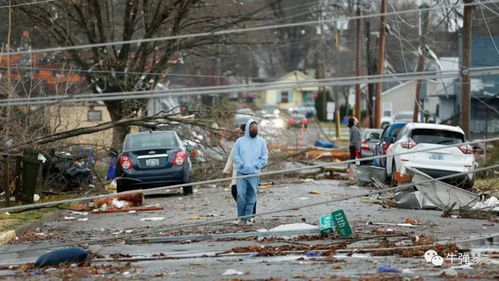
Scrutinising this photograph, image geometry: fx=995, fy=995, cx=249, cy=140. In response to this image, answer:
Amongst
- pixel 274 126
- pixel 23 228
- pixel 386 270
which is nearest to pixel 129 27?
pixel 274 126

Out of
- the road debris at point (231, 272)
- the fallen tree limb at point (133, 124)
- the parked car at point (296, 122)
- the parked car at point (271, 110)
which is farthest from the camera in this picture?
the parked car at point (296, 122)

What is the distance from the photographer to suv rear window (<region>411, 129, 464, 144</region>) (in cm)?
2264

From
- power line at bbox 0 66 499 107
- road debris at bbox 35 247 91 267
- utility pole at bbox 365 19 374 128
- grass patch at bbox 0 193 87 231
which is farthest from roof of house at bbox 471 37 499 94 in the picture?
road debris at bbox 35 247 91 267

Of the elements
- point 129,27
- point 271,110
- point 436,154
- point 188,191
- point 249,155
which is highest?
point 129,27

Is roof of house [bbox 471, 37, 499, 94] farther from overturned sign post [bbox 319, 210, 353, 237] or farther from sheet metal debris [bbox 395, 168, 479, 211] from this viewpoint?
overturned sign post [bbox 319, 210, 353, 237]

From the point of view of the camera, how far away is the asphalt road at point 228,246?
10.1 meters

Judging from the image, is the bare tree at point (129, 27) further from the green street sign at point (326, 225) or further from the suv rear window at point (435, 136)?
the green street sign at point (326, 225)

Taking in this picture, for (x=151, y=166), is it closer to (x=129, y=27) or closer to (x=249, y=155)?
(x=249, y=155)

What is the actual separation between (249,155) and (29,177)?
6552mm

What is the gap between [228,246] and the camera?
12.8 meters

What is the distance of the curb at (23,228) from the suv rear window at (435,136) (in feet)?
27.7

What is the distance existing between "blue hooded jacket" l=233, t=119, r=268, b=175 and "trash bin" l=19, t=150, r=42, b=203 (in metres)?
6.16

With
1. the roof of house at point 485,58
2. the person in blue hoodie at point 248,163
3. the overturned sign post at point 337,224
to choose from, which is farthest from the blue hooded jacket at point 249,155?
the roof of house at point 485,58

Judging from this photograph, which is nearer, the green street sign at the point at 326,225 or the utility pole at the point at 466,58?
the green street sign at the point at 326,225
